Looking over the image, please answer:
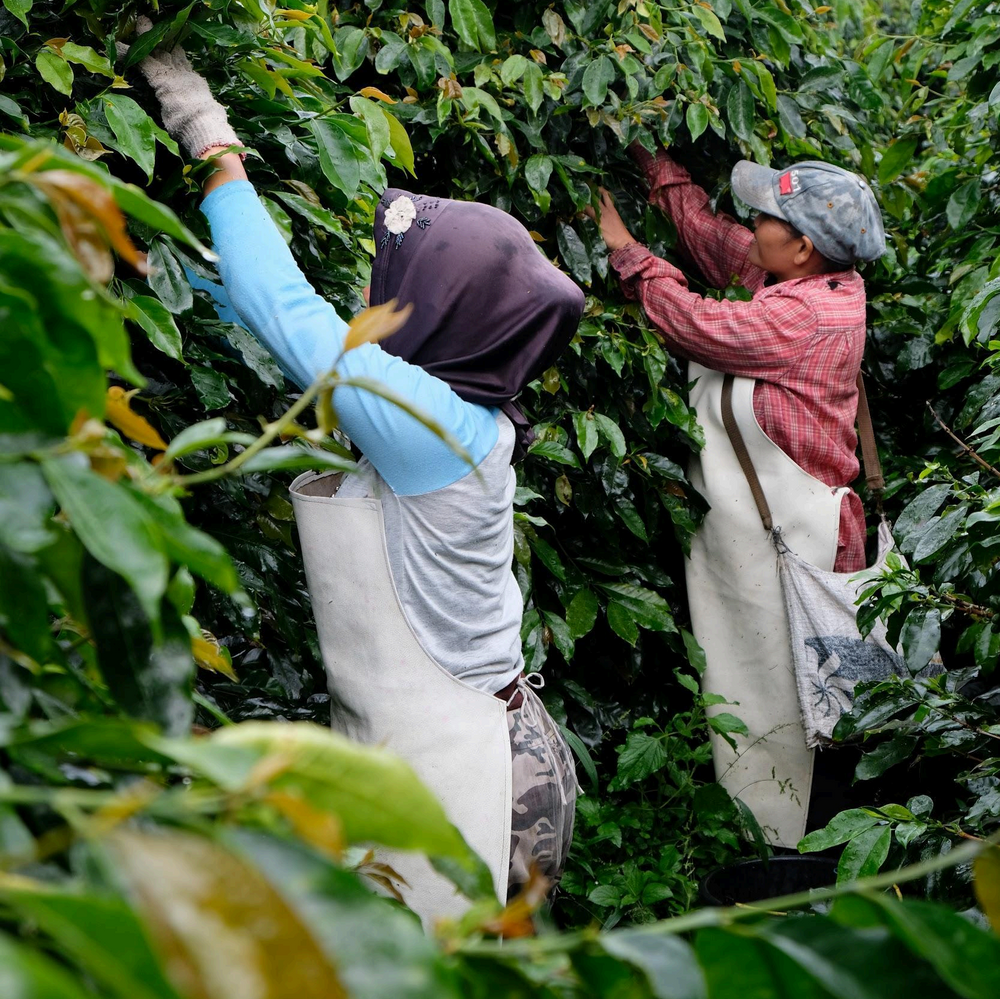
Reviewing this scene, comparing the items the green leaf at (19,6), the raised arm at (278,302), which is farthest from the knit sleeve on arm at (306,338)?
the green leaf at (19,6)

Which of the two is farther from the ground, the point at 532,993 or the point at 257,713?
the point at 532,993

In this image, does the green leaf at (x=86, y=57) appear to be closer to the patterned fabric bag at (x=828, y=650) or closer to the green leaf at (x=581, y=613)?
the green leaf at (x=581, y=613)

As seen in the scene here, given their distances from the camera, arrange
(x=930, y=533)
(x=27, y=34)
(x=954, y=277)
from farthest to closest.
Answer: (x=954, y=277) → (x=930, y=533) → (x=27, y=34)

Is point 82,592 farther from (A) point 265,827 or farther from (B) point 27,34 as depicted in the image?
(B) point 27,34

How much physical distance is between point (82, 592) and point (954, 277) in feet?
8.31

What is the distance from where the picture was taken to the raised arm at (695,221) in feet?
8.25

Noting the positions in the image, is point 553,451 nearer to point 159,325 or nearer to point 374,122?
point 374,122

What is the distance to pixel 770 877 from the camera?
7.77 feet

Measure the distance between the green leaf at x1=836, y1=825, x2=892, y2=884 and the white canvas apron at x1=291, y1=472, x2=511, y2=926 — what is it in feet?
1.34

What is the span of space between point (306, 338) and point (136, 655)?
0.81m

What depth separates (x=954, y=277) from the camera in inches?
106

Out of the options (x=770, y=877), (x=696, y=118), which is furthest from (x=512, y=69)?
(x=770, y=877)

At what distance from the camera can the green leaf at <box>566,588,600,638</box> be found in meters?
2.31

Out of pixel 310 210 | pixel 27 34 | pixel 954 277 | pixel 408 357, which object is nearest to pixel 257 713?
pixel 408 357
